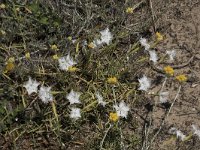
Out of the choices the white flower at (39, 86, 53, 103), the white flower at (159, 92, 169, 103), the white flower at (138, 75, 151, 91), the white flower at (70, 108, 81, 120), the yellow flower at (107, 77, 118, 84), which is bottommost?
the white flower at (70, 108, 81, 120)

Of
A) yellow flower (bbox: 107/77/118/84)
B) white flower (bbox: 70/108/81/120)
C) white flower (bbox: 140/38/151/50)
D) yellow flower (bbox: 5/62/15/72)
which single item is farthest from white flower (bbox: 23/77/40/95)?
white flower (bbox: 140/38/151/50)

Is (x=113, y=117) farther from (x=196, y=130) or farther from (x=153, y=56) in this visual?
(x=153, y=56)

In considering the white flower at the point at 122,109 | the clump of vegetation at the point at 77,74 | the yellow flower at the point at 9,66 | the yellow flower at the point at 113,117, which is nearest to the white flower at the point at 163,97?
the clump of vegetation at the point at 77,74

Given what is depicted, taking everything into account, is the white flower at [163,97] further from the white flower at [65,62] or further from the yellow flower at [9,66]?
the yellow flower at [9,66]

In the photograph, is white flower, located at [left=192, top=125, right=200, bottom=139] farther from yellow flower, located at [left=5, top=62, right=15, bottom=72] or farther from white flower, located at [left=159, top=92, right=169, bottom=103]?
yellow flower, located at [left=5, top=62, right=15, bottom=72]

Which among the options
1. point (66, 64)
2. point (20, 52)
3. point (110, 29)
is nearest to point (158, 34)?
point (110, 29)

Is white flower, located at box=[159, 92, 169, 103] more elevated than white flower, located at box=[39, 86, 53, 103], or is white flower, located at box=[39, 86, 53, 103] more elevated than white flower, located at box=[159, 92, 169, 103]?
white flower, located at box=[159, 92, 169, 103]

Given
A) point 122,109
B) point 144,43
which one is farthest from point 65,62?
point 144,43
